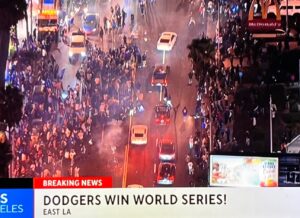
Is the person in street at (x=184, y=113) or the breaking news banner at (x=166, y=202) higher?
the person in street at (x=184, y=113)

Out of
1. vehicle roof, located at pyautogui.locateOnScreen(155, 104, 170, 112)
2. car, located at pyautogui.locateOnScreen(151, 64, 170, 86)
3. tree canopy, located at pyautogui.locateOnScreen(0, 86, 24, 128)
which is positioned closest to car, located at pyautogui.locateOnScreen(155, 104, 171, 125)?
vehicle roof, located at pyautogui.locateOnScreen(155, 104, 170, 112)

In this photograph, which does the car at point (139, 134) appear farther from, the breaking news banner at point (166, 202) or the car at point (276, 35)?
the car at point (276, 35)

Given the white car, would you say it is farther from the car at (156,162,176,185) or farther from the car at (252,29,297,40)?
the car at (156,162,176,185)

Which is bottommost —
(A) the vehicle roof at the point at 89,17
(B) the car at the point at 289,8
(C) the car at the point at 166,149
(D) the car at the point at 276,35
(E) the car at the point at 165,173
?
(E) the car at the point at 165,173

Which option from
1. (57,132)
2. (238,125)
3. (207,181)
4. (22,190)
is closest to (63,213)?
(22,190)

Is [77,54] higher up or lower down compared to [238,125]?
higher up

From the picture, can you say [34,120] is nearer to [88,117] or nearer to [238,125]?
[88,117]

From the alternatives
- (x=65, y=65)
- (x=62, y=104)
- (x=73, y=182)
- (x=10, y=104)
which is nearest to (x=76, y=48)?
(x=65, y=65)

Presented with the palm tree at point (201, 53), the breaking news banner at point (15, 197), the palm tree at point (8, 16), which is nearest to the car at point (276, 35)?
the palm tree at point (201, 53)
